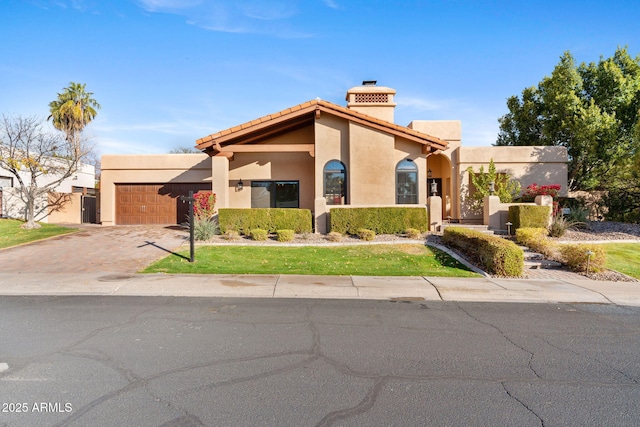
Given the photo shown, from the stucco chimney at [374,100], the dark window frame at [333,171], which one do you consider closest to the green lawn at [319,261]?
the dark window frame at [333,171]

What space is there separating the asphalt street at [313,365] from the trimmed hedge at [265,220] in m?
8.15

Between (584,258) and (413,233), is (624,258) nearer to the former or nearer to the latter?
(584,258)

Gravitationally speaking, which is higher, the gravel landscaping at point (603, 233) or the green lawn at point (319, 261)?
the gravel landscaping at point (603, 233)

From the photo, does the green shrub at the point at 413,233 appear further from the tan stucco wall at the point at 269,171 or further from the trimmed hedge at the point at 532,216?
the tan stucco wall at the point at 269,171

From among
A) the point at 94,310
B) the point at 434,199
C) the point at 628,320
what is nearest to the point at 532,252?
the point at 434,199

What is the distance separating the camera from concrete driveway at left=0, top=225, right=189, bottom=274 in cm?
967

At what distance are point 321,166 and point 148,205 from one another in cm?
1074

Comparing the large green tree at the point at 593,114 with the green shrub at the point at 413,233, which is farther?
the large green tree at the point at 593,114

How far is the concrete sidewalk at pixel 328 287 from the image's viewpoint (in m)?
7.47

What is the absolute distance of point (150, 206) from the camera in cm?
2039

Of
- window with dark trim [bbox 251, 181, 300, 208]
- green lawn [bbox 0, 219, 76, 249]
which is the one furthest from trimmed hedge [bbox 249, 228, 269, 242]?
green lawn [bbox 0, 219, 76, 249]

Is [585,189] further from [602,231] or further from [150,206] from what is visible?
[150,206]

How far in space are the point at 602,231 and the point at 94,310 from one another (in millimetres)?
17890

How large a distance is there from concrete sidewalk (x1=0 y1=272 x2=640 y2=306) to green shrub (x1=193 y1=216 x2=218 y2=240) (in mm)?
4735
